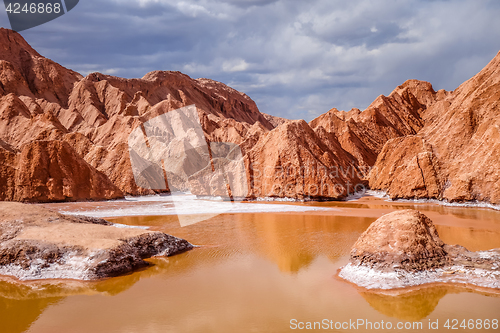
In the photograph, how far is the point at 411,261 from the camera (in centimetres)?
882

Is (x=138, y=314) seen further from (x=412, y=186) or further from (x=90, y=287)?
(x=412, y=186)

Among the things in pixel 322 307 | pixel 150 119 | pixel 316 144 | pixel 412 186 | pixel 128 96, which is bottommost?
pixel 322 307

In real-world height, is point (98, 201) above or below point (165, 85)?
below

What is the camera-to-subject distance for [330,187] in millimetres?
30516

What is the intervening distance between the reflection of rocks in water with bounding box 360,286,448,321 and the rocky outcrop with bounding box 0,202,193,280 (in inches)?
278

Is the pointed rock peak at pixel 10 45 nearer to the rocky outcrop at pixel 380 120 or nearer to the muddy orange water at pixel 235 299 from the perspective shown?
the rocky outcrop at pixel 380 120

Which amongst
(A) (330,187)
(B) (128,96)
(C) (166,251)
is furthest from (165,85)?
(C) (166,251)

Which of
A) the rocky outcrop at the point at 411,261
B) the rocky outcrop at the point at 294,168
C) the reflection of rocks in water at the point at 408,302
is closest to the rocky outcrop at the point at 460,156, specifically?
the rocky outcrop at the point at 294,168

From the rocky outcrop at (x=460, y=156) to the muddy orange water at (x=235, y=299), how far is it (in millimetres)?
11643

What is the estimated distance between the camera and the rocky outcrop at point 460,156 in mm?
22938

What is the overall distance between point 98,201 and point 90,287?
27.9 meters

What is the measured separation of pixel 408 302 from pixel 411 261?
4.70 ft

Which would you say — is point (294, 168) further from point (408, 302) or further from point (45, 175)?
point (408, 302)

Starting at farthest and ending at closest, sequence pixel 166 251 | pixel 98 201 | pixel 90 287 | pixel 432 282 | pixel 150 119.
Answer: pixel 150 119 → pixel 98 201 → pixel 166 251 → pixel 90 287 → pixel 432 282
